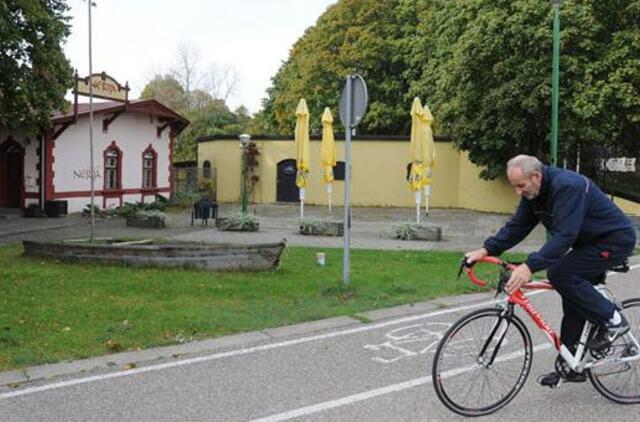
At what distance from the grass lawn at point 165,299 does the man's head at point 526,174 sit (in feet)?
11.2

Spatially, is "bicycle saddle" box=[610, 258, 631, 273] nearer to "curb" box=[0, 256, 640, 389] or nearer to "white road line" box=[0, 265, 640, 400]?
"white road line" box=[0, 265, 640, 400]

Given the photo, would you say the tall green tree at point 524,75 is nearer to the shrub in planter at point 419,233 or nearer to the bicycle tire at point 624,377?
the shrub in planter at point 419,233

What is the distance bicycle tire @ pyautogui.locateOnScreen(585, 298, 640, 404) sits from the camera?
4.68 meters

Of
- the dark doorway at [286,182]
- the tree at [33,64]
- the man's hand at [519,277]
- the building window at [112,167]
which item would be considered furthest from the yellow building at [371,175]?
the man's hand at [519,277]

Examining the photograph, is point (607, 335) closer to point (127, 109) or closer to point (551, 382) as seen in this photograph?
point (551, 382)

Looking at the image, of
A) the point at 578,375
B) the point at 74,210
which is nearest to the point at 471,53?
the point at 74,210

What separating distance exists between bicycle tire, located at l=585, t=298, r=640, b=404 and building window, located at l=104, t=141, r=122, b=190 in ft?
75.4

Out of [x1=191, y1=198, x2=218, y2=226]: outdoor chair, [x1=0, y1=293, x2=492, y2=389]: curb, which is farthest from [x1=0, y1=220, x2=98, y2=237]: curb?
[x1=0, y1=293, x2=492, y2=389]: curb

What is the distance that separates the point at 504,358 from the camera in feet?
14.8

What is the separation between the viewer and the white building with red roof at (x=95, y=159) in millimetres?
23000

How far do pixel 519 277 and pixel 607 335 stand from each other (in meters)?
0.89

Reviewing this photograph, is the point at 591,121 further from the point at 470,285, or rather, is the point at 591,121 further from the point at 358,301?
the point at 358,301

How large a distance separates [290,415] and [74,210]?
842 inches

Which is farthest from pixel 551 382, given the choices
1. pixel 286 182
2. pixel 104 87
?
pixel 286 182
